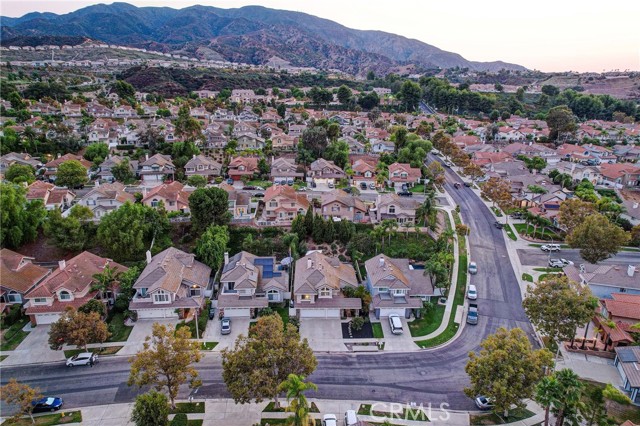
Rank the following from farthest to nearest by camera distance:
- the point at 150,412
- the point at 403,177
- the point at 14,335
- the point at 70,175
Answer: the point at 403,177 < the point at 70,175 < the point at 14,335 < the point at 150,412

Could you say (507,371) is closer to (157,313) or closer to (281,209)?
(157,313)

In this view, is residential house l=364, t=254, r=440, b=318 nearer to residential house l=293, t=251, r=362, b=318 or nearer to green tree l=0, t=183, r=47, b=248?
residential house l=293, t=251, r=362, b=318

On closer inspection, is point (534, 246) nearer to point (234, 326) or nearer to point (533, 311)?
point (533, 311)

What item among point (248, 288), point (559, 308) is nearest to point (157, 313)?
point (248, 288)

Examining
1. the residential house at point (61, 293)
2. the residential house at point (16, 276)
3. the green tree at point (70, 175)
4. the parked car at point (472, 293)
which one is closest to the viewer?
the residential house at point (61, 293)

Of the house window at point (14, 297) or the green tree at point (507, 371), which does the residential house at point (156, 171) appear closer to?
the house window at point (14, 297)

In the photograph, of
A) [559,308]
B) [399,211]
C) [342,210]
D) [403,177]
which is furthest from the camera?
[403,177]

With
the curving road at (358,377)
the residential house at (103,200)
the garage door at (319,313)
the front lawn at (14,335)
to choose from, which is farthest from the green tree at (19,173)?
the garage door at (319,313)

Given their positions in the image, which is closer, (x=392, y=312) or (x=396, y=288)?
(x=392, y=312)
